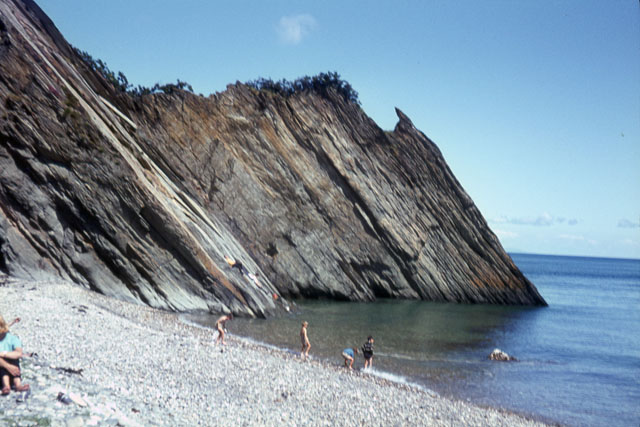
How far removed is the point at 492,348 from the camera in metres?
25.8

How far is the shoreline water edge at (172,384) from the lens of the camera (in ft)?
29.1

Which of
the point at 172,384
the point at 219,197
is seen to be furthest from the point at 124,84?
the point at 172,384

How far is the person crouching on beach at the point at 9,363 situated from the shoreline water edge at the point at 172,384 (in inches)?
8.9

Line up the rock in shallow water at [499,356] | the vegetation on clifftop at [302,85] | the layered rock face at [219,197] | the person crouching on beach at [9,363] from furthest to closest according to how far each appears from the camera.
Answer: the vegetation on clifftop at [302,85] → the layered rock face at [219,197] → the rock in shallow water at [499,356] → the person crouching on beach at [9,363]

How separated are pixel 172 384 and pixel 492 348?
736 inches

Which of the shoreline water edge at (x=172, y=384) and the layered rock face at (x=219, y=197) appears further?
the layered rock face at (x=219, y=197)

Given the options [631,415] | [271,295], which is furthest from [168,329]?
[631,415]

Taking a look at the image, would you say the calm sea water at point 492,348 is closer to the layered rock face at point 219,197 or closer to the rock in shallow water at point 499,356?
the rock in shallow water at point 499,356

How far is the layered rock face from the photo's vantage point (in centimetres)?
2377

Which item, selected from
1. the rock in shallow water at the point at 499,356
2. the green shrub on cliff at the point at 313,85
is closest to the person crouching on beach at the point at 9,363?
the rock in shallow water at the point at 499,356

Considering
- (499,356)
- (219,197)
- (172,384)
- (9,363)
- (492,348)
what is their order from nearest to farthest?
(9,363), (172,384), (499,356), (492,348), (219,197)

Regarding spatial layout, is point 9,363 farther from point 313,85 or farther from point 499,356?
point 313,85

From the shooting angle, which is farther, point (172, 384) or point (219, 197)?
point (219, 197)

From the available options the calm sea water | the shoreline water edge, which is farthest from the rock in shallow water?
the shoreline water edge
